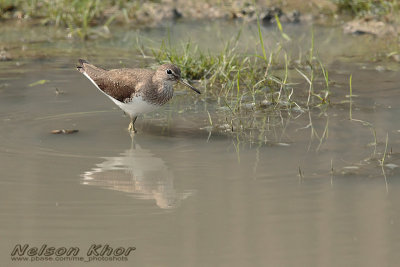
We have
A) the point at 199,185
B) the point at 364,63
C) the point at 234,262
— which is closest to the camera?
the point at 234,262

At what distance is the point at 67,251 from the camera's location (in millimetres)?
5152

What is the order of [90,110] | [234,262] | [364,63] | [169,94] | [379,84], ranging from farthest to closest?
[364,63] → [379,84] → [90,110] → [169,94] → [234,262]

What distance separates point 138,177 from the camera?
6906 millimetres

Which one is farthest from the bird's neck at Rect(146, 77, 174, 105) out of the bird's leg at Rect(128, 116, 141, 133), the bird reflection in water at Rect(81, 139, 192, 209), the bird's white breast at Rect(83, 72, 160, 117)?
the bird reflection in water at Rect(81, 139, 192, 209)

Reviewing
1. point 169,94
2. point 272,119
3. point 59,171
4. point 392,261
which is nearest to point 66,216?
point 59,171

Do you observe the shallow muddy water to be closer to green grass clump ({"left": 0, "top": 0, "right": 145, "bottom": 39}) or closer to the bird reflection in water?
the bird reflection in water

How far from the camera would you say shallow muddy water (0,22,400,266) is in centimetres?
527

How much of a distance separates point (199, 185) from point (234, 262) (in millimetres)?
1655

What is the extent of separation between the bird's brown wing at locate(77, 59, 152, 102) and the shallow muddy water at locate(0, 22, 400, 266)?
38cm

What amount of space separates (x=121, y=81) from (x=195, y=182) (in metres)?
2.46

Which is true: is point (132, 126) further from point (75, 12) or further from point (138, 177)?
point (75, 12)

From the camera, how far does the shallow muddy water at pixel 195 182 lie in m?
5.27

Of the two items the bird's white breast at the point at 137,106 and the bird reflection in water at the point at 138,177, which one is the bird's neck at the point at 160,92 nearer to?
the bird's white breast at the point at 137,106

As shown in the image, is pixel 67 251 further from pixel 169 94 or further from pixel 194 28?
pixel 194 28
